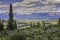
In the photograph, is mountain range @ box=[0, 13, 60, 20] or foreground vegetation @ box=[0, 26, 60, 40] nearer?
foreground vegetation @ box=[0, 26, 60, 40]

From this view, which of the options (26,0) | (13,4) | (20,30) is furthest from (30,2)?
(20,30)

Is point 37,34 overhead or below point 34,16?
below

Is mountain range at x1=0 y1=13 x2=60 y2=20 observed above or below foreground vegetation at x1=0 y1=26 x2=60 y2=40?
above

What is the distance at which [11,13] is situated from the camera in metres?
14.1

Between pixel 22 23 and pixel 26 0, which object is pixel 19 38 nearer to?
pixel 22 23

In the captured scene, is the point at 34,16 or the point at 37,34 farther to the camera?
the point at 34,16

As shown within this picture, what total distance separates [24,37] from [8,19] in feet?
6.12

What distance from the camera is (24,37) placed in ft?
43.3

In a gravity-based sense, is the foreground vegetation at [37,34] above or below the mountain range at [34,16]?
below

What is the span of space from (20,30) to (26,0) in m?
2.26

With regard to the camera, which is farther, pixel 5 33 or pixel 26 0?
pixel 26 0

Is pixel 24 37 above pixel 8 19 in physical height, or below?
below

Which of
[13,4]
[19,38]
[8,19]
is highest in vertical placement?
[13,4]

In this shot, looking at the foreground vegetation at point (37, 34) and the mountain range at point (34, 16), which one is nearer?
the foreground vegetation at point (37, 34)
